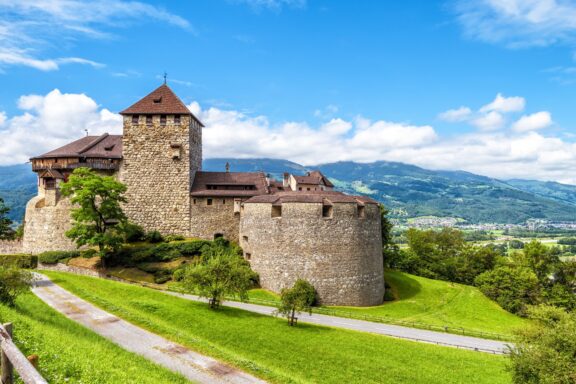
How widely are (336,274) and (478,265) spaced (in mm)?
42957

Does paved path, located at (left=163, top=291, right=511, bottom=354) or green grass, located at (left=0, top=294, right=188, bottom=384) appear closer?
green grass, located at (left=0, top=294, right=188, bottom=384)

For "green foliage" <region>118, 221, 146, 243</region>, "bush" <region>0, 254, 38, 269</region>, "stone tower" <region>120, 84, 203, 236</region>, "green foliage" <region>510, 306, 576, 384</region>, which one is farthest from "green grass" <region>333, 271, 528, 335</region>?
"bush" <region>0, 254, 38, 269</region>

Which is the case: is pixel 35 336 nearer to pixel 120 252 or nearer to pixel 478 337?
pixel 120 252

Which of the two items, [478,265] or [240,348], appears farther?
[478,265]

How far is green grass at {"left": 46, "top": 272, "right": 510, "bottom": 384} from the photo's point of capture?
2200 cm

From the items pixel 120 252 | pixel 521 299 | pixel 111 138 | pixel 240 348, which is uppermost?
pixel 111 138

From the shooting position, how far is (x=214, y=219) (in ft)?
166

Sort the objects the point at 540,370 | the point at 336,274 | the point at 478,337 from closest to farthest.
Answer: the point at 540,370 → the point at 478,337 → the point at 336,274

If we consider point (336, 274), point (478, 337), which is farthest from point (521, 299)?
point (336, 274)

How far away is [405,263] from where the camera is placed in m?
69.8

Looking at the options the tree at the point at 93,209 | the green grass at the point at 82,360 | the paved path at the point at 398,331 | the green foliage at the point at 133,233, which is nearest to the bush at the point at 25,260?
the tree at the point at 93,209

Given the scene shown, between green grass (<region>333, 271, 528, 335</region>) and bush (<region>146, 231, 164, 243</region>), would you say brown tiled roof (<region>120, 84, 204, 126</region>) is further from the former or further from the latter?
green grass (<region>333, 271, 528, 335</region>)

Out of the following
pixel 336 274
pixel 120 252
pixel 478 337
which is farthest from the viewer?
pixel 120 252

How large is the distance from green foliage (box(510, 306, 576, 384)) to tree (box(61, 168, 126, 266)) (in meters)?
37.8
